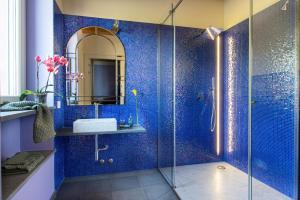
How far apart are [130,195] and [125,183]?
12.4 inches

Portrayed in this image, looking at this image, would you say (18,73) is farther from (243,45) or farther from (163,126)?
(243,45)

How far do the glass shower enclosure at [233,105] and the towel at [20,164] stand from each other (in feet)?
5.08

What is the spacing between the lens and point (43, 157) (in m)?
1.74

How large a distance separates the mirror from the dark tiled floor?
105 centimetres

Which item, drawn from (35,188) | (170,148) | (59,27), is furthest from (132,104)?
(35,188)

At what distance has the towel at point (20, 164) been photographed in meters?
1.39

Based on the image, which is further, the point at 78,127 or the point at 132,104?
the point at 132,104

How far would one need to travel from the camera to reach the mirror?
2.62 meters

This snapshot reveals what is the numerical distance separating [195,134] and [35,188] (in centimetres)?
226

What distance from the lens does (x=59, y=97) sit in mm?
2430

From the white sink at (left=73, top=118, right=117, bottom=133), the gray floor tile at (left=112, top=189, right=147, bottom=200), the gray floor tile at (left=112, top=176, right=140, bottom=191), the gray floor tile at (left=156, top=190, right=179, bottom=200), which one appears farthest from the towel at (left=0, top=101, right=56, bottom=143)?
the gray floor tile at (left=156, top=190, right=179, bottom=200)

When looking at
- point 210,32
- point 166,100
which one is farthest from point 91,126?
point 210,32

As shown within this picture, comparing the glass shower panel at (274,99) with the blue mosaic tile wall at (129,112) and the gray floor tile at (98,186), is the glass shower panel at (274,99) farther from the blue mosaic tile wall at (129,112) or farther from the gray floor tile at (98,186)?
the gray floor tile at (98,186)

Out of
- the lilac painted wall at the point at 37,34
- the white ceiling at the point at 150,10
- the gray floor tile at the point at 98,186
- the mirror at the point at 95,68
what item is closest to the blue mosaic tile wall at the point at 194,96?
the white ceiling at the point at 150,10
